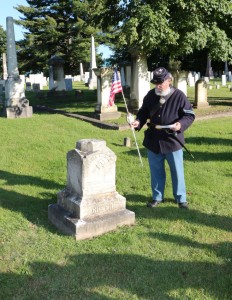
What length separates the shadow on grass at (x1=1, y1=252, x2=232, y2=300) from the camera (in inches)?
135

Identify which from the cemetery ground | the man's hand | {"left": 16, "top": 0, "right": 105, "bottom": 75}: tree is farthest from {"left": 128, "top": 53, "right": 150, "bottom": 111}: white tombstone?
{"left": 16, "top": 0, "right": 105, "bottom": 75}: tree

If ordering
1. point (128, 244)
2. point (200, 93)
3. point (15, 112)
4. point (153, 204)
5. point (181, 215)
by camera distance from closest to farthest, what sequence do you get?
point (128, 244) < point (181, 215) < point (153, 204) < point (15, 112) < point (200, 93)

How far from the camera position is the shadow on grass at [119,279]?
3436 millimetres

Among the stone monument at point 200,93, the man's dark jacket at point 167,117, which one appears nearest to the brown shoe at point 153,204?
the man's dark jacket at point 167,117

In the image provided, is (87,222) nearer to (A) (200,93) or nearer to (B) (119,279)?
(B) (119,279)

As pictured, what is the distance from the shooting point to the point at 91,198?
4691 mm

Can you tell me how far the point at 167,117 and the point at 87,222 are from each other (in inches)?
71.1

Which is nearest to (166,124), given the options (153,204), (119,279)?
(153,204)

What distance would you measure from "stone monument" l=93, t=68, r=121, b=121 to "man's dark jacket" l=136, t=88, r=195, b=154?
816cm

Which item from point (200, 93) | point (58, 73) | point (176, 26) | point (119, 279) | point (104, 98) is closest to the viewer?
point (119, 279)

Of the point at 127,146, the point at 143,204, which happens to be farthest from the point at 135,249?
the point at 127,146

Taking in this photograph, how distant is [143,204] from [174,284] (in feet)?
6.91

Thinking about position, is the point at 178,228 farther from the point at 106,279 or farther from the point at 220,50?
the point at 220,50

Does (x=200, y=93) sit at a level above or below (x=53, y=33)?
below
